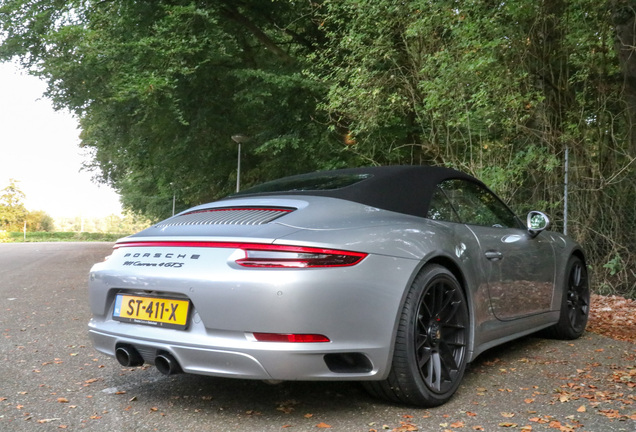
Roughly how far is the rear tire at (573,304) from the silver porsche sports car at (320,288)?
1224 millimetres

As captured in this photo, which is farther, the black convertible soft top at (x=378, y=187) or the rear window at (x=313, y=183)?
the rear window at (x=313, y=183)

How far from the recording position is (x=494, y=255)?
3.93 metres

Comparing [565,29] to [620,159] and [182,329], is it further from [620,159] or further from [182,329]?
[182,329]

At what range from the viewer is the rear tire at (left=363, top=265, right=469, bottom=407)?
10.0 ft

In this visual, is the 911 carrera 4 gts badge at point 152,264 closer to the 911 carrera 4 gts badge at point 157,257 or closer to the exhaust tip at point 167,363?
the 911 carrera 4 gts badge at point 157,257

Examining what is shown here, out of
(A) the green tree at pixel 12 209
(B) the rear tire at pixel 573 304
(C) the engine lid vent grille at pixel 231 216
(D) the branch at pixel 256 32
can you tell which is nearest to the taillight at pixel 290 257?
(C) the engine lid vent grille at pixel 231 216

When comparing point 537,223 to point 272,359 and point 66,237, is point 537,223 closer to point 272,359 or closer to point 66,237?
point 272,359

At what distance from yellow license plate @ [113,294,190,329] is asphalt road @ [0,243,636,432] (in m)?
0.49

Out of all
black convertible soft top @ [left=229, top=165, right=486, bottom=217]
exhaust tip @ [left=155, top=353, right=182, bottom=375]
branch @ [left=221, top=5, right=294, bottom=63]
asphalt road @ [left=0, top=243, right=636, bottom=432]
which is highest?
branch @ [left=221, top=5, right=294, bottom=63]

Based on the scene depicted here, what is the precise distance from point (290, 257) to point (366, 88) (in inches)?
375

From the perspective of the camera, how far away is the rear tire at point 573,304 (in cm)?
495

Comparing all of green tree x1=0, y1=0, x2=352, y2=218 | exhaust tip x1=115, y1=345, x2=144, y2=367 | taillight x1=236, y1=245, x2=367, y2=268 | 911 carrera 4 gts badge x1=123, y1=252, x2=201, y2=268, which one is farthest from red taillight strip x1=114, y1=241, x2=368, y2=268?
green tree x1=0, y1=0, x2=352, y2=218

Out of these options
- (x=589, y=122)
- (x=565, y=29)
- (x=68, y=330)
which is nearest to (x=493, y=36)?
(x=565, y=29)

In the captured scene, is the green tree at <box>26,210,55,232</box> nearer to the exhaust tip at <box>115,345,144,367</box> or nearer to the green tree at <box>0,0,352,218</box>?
the green tree at <box>0,0,352,218</box>
